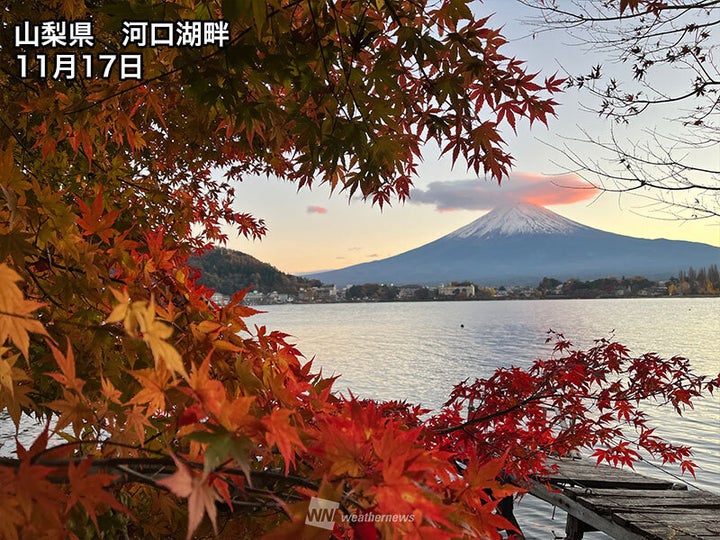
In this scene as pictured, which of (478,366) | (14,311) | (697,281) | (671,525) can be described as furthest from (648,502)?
(697,281)

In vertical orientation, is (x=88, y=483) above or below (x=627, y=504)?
above

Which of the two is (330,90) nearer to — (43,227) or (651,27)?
(43,227)

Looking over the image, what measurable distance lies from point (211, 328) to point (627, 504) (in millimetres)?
7746

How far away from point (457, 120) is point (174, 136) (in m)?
4.65

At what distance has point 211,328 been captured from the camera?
1.82 meters

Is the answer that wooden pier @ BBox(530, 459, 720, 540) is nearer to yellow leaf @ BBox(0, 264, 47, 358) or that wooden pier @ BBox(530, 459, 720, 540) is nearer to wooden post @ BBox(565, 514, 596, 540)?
wooden post @ BBox(565, 514, 596, 540)

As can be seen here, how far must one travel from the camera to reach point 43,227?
5.95ft

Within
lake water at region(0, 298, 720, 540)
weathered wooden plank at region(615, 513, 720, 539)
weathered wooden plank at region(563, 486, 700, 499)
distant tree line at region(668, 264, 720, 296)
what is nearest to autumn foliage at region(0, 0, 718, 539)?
lake water at region(0, 298, 720, 540)

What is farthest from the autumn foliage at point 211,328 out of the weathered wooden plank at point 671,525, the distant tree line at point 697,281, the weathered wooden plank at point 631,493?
the distant tree line at point 697,281

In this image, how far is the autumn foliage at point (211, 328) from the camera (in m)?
1.09

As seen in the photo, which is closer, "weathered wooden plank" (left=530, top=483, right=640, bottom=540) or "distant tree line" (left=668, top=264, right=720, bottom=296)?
"weathered wooden plank" (left=530, top=483, right=640, bottom=540)

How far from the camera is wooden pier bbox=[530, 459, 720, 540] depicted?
6465mm

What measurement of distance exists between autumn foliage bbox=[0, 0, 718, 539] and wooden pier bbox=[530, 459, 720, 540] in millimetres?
4385

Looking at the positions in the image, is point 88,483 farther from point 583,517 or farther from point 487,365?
point 487,365
